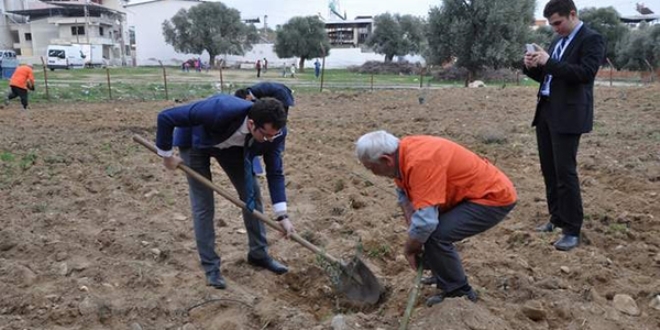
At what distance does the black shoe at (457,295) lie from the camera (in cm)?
347

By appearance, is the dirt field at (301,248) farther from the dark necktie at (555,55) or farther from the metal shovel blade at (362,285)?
the dark necktie at (555,55)

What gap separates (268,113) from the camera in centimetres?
333

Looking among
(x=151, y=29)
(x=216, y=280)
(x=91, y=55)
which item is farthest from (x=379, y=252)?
(x=151, y=29)

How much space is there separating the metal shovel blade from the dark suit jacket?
1.82 m

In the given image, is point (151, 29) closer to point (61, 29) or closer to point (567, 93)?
point (61, 29)

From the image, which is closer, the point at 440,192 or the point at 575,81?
the point at 440,192

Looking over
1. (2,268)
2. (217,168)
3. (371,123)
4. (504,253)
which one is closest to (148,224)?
(2,268)

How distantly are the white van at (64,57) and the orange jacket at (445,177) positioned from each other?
4702 centimetres

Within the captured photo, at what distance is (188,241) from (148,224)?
0.60 metres

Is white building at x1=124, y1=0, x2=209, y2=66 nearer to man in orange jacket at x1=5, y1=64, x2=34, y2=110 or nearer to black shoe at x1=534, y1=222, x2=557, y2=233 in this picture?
man in orange jacket at x1=5, y1=64, x2=34, y2=110

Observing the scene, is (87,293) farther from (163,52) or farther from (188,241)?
(163,52)

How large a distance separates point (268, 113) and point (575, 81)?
233 centimetres

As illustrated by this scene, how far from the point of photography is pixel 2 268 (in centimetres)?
414

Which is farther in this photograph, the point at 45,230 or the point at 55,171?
the point at 55,171
